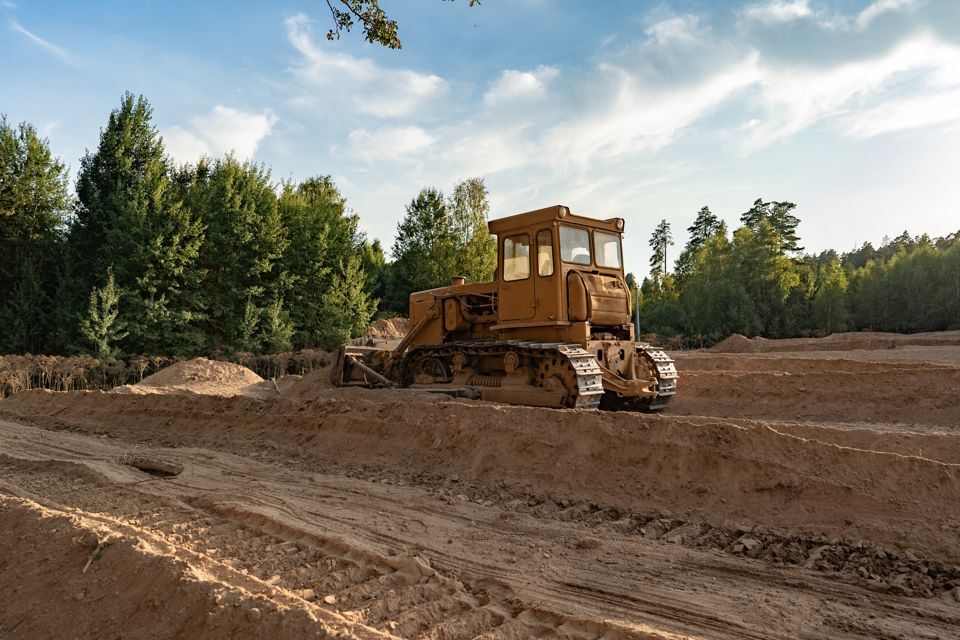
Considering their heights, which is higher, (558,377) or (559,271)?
(559,271)

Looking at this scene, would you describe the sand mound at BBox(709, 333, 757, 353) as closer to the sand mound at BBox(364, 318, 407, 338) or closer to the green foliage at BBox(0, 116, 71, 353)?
the sand mound at BBox(364, 318, 407, 338)

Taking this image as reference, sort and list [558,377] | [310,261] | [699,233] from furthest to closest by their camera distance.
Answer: [699,233]
[310,261]
[558,377]

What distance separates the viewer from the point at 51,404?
48.9ft

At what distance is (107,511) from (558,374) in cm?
677

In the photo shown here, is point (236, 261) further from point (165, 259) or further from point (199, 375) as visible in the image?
point (199, 375)

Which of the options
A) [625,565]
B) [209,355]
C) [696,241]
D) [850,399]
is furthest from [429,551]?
[696,241]

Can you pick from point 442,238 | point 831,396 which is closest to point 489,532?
point 831,396

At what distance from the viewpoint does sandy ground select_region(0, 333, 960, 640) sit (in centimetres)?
351

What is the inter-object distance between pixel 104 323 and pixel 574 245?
68.6 feet

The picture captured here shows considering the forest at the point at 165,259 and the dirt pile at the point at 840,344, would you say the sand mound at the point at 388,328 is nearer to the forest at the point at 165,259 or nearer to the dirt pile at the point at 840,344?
the forest at the point at 165,259

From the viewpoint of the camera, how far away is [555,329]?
1090cm

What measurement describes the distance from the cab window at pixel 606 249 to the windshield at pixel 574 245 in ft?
0.68

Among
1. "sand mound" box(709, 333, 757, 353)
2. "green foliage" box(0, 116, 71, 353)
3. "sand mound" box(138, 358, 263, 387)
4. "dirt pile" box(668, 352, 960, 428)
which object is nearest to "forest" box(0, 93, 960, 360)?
"green foliage" box(0, 116, 71, 353)

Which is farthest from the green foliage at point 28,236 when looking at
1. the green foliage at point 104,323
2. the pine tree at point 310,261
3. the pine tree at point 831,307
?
the pine tree at point 831,307
